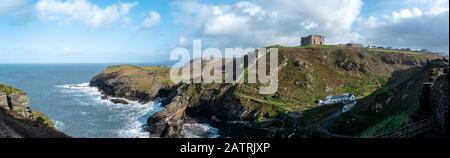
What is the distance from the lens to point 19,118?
3419cm

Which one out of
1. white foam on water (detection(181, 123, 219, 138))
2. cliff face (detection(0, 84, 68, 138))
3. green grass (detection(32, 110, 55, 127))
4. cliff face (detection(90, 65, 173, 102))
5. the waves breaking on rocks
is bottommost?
white foam on water (detection(181, 123, 219, 138))

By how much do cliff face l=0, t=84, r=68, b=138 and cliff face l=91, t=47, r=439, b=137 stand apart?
4072 cm

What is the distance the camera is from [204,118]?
10512 cm

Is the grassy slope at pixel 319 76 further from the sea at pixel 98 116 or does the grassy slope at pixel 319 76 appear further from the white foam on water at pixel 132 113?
the white foam on water at pixel 132 113

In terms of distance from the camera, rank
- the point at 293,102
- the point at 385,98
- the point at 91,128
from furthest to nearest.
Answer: the point at 293,102 → the point at 91,128 → the point at 385,98

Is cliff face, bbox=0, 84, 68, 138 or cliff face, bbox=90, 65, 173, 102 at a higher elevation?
cliff face, bbox=0, 84, 68, 138

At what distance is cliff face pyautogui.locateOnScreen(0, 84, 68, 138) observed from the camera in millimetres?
28516

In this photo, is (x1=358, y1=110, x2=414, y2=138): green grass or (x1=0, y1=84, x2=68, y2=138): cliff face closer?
(x1=0, y1=84, x2=68, y2=138): cliff face

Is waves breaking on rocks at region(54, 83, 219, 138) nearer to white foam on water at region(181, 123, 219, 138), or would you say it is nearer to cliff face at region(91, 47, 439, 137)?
white foam on water at region(181, 123, 219, 138)

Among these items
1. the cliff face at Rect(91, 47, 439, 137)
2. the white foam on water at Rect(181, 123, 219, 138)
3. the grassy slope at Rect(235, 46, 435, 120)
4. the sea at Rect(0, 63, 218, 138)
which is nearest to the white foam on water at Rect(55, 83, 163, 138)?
the sea at Rect(0, 63, 218, 138)
